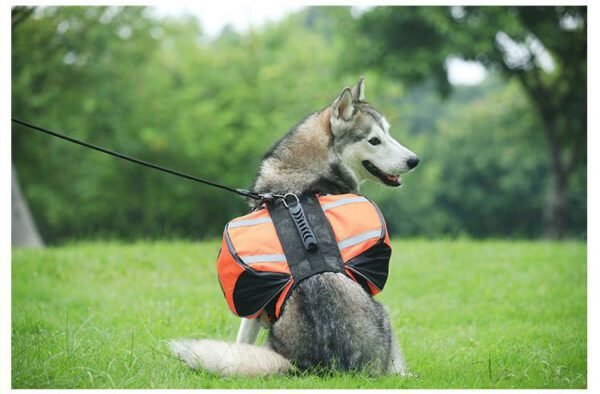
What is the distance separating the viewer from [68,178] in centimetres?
2584

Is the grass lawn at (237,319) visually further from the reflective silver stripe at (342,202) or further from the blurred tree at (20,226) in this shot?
the blurred tree at (20,226)

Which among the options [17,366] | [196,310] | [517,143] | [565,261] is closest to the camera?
[17,366]

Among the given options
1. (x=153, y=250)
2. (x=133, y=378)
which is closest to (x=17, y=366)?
(x=133, y=378)

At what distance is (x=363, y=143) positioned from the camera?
4719mm

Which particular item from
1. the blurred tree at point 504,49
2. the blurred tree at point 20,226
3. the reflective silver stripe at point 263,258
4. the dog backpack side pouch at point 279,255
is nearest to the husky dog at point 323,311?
the dog backpack side pouch at point 279,255

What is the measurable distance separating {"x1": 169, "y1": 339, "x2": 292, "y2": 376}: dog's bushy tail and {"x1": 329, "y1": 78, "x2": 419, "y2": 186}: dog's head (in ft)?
5.19

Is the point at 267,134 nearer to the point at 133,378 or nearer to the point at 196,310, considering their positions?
the point at 196,310

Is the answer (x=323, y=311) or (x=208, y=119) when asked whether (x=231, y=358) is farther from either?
(x=208, y=119)

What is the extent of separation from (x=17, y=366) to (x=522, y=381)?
369 cm

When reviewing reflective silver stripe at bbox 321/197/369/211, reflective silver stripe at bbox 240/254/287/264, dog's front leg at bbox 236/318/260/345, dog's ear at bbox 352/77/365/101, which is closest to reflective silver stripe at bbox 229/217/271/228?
reflective silver stripe at bbox 240/254/287/264

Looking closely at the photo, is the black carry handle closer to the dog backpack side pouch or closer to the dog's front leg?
the dog backpack side pouch

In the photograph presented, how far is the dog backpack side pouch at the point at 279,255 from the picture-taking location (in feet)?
13.3

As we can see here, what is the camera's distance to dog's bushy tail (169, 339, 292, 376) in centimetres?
397

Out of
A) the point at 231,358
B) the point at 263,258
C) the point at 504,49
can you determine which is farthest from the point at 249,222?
the point at 504,49
